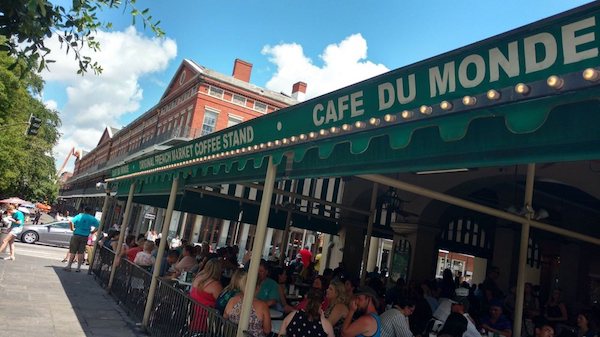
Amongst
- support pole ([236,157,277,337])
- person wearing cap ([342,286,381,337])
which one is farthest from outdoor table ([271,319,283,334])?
person wearing cap ([342,286,381,337])

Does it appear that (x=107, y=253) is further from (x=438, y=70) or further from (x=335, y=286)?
(x=438, y=70)

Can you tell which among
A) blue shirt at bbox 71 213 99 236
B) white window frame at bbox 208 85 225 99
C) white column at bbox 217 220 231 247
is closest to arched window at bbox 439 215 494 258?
blue shirt at bbox 71 213 99 236

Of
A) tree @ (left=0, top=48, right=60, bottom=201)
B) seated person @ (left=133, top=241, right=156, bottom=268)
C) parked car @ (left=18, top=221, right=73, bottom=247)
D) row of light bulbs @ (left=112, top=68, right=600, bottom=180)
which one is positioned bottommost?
parked car @ (left=18, top=221, right=73, bottom=247)

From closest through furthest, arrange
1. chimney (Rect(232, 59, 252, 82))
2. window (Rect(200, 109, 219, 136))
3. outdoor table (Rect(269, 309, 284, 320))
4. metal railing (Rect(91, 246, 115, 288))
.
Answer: outdoor table (Rect(269, 309, 284, 320))
metal railing (Rect(91, 246, 115, 288))
window (Rect(200, 109, 219, 136))
chimney (Rect(232, 59, 252, 82))

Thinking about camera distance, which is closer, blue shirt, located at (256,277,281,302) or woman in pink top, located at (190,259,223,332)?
woman in pink top, located at (190,259,223,332)

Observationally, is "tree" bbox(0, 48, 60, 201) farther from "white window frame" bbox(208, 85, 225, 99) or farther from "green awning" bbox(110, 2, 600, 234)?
"green awning" bbox(110, 2, 600, 234)

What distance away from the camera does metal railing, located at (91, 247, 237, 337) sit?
14.8 ft

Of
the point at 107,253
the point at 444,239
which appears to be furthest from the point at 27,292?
the point at 444,239

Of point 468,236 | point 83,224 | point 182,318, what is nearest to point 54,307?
point 182,318

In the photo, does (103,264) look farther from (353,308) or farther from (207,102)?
(207,102)

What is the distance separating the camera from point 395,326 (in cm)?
464

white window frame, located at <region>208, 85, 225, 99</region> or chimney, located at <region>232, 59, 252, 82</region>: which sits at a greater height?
chimney, located at <region>232, 59, 252, 82</region>

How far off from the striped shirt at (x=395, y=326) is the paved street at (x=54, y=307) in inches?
151

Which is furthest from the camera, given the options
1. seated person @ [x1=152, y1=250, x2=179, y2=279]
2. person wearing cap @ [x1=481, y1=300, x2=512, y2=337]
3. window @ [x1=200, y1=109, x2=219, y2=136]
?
window @ [x1=200, y1=109, x2=219, y2=136]
